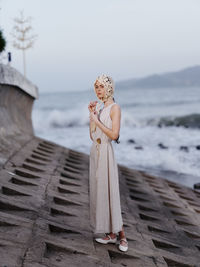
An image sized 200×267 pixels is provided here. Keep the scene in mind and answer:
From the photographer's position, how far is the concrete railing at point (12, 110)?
7755 millimetres

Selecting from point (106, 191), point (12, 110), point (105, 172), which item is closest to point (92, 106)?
point (105, 172)

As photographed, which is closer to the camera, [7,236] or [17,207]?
[7,236]

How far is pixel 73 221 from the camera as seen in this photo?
451 centimetres

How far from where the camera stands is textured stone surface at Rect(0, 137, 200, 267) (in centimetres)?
345

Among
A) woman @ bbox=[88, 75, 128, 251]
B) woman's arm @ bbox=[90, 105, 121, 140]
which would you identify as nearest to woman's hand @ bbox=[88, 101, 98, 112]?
woman @ bbox=[88, 75, 128, 251]

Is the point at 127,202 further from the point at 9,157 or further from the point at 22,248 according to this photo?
the point at 22,248

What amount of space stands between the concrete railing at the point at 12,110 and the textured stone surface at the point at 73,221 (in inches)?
13.2

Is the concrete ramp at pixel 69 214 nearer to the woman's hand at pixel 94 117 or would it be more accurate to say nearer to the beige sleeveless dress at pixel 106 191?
the beige sleeveless dress at pixel 106 191

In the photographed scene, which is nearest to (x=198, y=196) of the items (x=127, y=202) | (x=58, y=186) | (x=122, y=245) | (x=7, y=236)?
(x=127, y=202)

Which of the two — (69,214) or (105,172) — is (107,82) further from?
(69,214)

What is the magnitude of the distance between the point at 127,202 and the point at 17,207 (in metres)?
2.39

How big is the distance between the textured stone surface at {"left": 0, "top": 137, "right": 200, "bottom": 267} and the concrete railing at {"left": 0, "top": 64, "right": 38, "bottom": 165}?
34 centimetres

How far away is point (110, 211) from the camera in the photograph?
3.84 m

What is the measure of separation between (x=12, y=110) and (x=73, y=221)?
6.24 m
